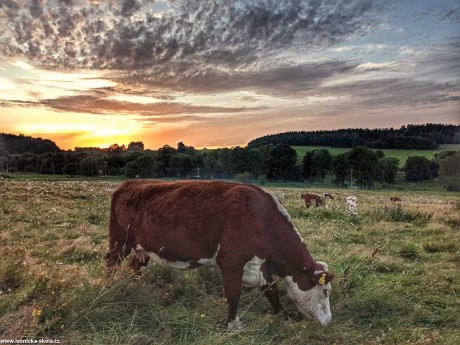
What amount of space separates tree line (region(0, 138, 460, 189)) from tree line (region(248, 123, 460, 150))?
990 mm

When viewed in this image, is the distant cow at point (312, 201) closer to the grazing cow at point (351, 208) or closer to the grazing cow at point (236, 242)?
the grazing cow at point (351, 208)

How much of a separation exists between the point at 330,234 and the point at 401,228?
12.3ft

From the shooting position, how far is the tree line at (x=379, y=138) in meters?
17.7

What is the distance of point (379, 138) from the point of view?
21641mm

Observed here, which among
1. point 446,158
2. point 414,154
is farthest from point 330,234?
point 446,158

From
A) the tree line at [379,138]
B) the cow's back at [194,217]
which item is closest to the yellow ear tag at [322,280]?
the cow's back at [194,217]

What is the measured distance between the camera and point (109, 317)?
5.43m

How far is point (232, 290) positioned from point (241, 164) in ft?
41.6

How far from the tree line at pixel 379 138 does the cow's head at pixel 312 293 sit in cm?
1189

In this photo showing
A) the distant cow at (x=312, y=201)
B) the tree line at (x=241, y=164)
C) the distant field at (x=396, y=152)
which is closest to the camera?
the tree line at (x=241, y=164)

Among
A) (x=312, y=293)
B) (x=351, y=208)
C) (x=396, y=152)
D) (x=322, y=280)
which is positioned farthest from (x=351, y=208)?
(x=322, y=280)

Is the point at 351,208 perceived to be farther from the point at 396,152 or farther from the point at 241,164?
the point at 241,164

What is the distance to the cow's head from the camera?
19.7 ft

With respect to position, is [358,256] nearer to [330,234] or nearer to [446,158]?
[330,234]
